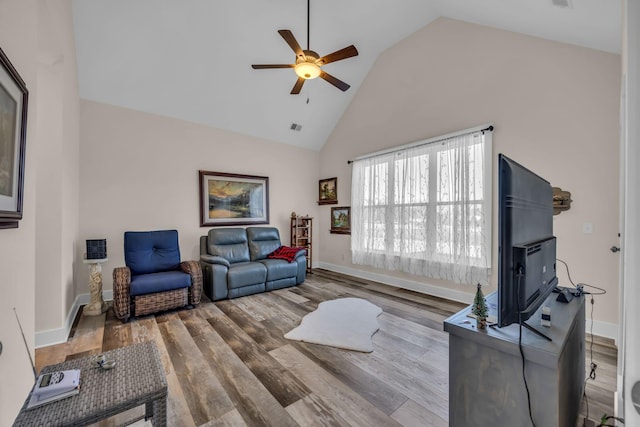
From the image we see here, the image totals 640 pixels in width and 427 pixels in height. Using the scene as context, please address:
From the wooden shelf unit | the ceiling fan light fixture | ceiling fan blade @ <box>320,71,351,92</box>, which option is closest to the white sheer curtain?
the wooden shelf unit

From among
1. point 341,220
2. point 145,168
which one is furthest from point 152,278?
point 341,220

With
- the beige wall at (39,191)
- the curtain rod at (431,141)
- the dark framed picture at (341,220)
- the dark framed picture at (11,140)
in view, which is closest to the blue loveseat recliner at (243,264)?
the dark framed picture at (341,220)

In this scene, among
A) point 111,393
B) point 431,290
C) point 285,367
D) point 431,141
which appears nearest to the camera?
point 111,393

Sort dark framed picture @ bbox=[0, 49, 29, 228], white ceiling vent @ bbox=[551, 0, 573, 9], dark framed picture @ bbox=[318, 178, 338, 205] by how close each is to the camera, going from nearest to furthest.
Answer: dark framed picture @ bbox=[0, 49, 29, 228] < white ceiling vent @ bbox=[551, 0, 573, 9] < dark framed picture @ bbox=[318, 178, 338, 205]

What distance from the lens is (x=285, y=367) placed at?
216 cm

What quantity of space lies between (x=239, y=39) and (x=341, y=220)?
3.53 m

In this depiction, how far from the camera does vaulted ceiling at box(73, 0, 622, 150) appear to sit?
2.73 metres

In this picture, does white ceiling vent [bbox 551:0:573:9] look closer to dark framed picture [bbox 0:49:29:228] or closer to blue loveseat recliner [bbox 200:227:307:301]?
dark framed picture [bbox 0:49:29:228]

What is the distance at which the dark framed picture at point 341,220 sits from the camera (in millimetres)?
5352

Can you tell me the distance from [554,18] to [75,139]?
5420 millimetres

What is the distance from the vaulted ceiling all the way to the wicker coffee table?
3.61m

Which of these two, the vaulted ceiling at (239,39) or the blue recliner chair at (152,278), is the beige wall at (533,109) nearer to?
the vaulted ceiling at (239,39)

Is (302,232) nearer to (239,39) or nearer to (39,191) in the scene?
(239,39)

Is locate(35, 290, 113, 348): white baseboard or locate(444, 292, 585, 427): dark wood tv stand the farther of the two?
locate(35, 290, 113, 348): white baseboard
